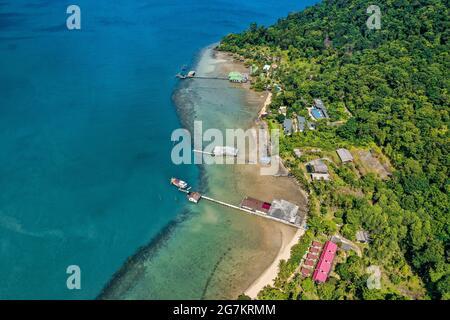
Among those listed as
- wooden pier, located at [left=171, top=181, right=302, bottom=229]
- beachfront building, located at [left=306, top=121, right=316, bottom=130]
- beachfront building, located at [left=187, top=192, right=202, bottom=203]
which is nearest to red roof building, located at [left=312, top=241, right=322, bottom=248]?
wooden pier, located at [left=171, top=181, right=302, bottom=229]

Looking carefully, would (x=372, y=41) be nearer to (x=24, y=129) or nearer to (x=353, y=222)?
(x=353, y=222)

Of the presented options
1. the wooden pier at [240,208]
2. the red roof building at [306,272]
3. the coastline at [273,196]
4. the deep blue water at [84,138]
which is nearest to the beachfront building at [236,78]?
the coastline at [273,196]

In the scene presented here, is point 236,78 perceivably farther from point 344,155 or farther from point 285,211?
point 285,211

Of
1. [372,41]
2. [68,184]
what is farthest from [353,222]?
[372,41]

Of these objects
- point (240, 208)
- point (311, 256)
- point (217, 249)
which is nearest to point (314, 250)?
point (311, 256)

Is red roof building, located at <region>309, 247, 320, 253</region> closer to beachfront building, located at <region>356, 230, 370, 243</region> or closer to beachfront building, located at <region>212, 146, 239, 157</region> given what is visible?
beachfront building, located at <region>356, 230, 370, 243</region>

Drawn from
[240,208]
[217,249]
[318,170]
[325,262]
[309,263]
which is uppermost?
[318,170]
